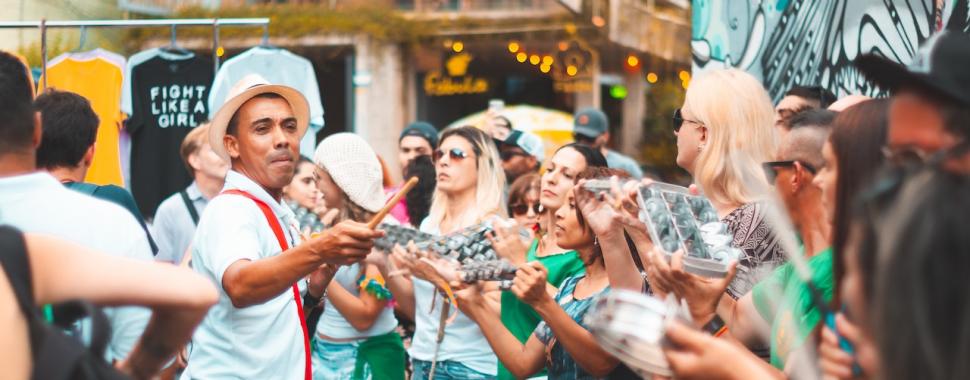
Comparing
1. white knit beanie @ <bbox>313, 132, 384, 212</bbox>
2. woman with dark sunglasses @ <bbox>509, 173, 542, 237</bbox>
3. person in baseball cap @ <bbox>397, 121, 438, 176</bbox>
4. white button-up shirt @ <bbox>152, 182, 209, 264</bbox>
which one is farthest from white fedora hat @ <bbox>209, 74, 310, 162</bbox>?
person in baseball cap @ <bbox>397, 121, 438, 176</bbox>

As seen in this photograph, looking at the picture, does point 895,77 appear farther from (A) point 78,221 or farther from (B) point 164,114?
(B) point 164,114

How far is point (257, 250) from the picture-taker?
3.86 metres

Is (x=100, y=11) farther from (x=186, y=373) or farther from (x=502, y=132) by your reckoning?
(x=186, y=373)

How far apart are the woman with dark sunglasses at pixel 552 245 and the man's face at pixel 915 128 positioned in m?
2.84

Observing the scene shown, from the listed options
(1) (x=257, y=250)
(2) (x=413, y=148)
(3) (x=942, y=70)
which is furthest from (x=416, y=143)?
(3) (x=942, y=70)

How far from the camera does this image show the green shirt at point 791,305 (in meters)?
2.80

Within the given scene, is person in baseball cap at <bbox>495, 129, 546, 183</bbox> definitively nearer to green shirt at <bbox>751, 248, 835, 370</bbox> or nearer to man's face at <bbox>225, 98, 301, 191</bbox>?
man's face at <bbox>225, 98, 301, 191</bbox>

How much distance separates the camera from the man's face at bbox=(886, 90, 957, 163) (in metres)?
1.87

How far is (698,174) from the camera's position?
430cm

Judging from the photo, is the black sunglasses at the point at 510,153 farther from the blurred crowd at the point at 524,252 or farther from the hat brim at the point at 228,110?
the hat brim at the point at 228,110

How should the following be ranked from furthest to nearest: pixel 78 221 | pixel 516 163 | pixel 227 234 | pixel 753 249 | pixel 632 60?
pixel 632 60, pixel 516 163, pixel 753 249, pixel 227 234, pixel 78 221

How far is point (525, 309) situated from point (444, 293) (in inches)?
15.4

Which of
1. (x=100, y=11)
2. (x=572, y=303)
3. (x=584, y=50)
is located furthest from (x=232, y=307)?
(x=584, y=50)

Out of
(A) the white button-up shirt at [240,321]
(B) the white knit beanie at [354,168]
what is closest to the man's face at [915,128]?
(A) the white button-up shirt at [240,321]
